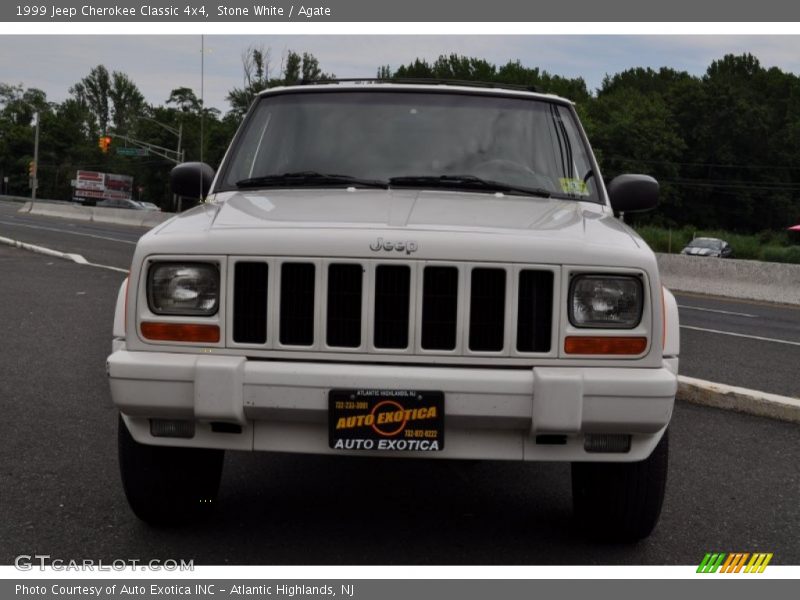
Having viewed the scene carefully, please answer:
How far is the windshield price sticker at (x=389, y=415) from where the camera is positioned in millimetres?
3512

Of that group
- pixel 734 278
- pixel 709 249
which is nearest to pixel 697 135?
pixel 709 249

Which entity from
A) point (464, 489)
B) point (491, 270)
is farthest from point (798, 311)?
point (491, 270)

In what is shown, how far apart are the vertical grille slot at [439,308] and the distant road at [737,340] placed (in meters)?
4.95

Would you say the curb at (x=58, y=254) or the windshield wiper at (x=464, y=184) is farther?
the curb at (x=58, y=254)

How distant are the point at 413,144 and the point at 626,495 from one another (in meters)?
1.99

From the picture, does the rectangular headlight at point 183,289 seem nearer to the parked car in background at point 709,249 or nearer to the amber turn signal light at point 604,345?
the amber turn signal light at point 604,345

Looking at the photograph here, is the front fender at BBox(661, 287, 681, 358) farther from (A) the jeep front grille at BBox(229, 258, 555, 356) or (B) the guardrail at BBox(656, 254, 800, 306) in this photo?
(B) the guardrail at BBox(656, 254, 800, 306)

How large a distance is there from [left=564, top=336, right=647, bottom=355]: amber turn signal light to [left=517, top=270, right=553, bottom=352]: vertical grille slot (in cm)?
9

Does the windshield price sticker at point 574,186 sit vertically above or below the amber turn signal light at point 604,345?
above

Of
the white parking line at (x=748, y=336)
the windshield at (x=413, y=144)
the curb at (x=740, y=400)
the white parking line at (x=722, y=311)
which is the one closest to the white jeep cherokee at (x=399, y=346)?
the windshield at (x=413, y=144)

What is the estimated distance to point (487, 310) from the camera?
363 centimetres

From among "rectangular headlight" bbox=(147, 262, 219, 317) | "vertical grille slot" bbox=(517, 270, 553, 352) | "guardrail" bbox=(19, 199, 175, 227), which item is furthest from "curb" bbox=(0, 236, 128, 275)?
"guardrail" bbox=(19, 199, 175, 227)

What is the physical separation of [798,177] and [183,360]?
9276 centimetres

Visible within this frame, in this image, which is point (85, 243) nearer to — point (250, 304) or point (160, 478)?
point (160, 478)
